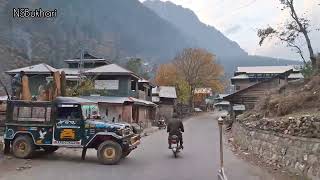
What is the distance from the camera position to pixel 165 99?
77250 mm

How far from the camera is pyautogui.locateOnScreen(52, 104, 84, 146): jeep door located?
16.6 metres

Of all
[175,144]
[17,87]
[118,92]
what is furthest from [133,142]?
[118,92]

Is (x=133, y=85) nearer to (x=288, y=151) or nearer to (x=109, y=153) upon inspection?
(x=109, y=153)

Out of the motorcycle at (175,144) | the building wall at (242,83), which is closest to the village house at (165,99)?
the building wall at (242,83)

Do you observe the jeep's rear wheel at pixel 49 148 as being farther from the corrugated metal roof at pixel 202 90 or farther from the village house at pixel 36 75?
the corrugated metal roof at pixel 202 90

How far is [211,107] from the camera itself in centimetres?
12888

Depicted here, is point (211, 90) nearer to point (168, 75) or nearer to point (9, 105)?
point (168, 75)

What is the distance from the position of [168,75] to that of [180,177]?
8101cm

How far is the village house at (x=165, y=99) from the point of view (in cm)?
7600

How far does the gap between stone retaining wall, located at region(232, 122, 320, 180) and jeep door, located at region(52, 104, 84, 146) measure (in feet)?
22.8

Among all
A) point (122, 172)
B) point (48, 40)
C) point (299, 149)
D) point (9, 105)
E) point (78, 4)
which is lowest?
point (122, 172)

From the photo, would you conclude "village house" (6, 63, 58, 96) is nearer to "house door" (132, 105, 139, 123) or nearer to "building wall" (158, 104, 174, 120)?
"house door" (132, 105, 139, 123)

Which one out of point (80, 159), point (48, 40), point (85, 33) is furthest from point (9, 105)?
point (85, 33)

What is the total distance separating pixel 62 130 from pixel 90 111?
139 centimetres
